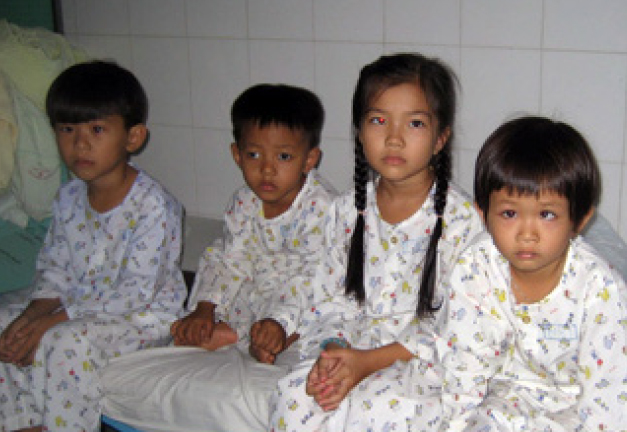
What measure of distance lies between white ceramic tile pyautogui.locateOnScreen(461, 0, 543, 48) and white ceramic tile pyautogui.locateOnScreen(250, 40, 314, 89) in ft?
1.70

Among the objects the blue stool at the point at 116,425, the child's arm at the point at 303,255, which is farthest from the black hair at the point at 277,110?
the blue stool at the point at 116,425

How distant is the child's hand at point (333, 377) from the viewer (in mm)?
1747

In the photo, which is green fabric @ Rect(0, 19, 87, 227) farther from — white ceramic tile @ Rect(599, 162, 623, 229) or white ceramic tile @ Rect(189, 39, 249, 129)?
white ceramic tile @ Rect(599, 162, 623, 229)

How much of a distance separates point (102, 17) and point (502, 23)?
1465mm

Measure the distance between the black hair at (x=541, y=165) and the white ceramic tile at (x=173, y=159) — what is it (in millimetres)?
1463

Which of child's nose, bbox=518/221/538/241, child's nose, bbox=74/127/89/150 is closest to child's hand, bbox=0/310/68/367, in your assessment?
child's nose, bbox=74/127/89/150

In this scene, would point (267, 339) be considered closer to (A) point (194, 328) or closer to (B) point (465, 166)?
(A) point (194, 328)

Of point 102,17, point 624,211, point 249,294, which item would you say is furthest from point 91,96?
point 624,211

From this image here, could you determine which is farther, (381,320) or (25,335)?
(25,335)

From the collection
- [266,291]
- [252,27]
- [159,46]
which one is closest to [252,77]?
[252,27]

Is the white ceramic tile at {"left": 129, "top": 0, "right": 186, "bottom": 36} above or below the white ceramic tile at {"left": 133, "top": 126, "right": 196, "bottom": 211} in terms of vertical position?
above

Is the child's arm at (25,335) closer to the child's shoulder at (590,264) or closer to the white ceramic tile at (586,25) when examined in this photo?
the child's shoulder at (590,264)

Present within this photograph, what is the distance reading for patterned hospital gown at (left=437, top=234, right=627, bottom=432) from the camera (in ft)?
5.14

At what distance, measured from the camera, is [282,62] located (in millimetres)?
2590
